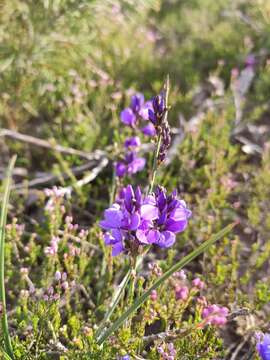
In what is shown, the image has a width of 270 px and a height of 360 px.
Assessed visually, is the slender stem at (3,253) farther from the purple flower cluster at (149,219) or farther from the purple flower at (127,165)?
the purple flower at (127,165)

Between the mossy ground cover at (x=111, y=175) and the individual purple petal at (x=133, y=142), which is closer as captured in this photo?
the mossy ground cover at (x=111, y=175)

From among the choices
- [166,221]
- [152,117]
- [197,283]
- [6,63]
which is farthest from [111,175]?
[166,221]

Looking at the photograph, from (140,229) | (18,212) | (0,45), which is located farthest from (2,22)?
(140,229)

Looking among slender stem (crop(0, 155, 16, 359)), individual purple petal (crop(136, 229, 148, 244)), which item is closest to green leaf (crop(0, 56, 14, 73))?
slender stem (crop(0, 155, 16, 359))

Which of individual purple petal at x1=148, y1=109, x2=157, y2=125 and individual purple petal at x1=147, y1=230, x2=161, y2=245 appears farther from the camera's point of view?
individual purple petal at x1=148, y1=109, x2=157, y2=125

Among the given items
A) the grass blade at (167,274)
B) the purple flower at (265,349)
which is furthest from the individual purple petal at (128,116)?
the purple flower at (265,349)

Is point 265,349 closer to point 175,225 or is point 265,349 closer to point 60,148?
point 175,225

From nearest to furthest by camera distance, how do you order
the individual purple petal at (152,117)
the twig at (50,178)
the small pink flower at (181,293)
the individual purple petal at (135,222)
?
1. the individual purple petal at (135,222)
2. the individual purple petal at (152,117)
3. the small pink flower at (181,293)
4. the twig at (50,178)

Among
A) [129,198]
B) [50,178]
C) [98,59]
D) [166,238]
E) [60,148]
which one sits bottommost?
[50,178]

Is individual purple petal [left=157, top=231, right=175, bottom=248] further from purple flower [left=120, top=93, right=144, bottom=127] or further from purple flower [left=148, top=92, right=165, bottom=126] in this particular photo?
purple flower [left=120, top=93, right=144, bottom=127]
